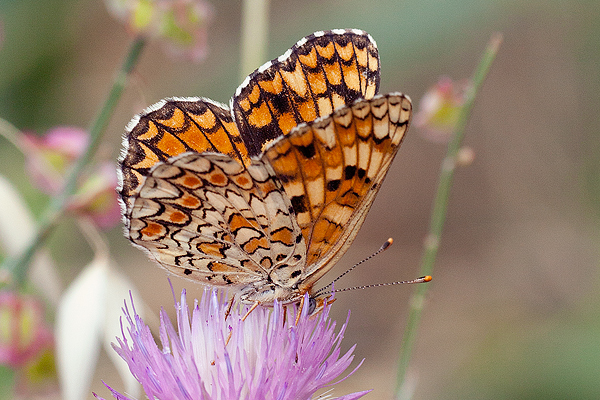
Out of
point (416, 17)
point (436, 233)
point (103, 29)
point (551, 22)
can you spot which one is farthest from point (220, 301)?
point (103, 29)

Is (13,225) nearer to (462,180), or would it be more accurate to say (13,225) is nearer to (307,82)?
(307,82)

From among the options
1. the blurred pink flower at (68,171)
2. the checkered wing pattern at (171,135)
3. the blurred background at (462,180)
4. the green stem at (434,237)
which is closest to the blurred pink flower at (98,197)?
the blurred pink flower at (68,171)

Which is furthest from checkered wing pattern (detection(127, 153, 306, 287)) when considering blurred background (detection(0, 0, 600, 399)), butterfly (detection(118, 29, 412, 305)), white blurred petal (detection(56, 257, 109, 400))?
blurred background (detection(0, 0, 600, 399))

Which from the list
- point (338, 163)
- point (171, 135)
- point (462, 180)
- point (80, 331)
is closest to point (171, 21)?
point (171, 135)

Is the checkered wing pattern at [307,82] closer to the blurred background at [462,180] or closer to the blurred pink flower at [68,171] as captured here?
the blurred pink flower at [68,171]

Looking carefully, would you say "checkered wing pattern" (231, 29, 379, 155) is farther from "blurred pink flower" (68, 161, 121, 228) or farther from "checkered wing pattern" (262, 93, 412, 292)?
"blurred pink flower" (68, 161, 121, 228)

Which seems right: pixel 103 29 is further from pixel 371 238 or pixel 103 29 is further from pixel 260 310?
pixel 260 310
